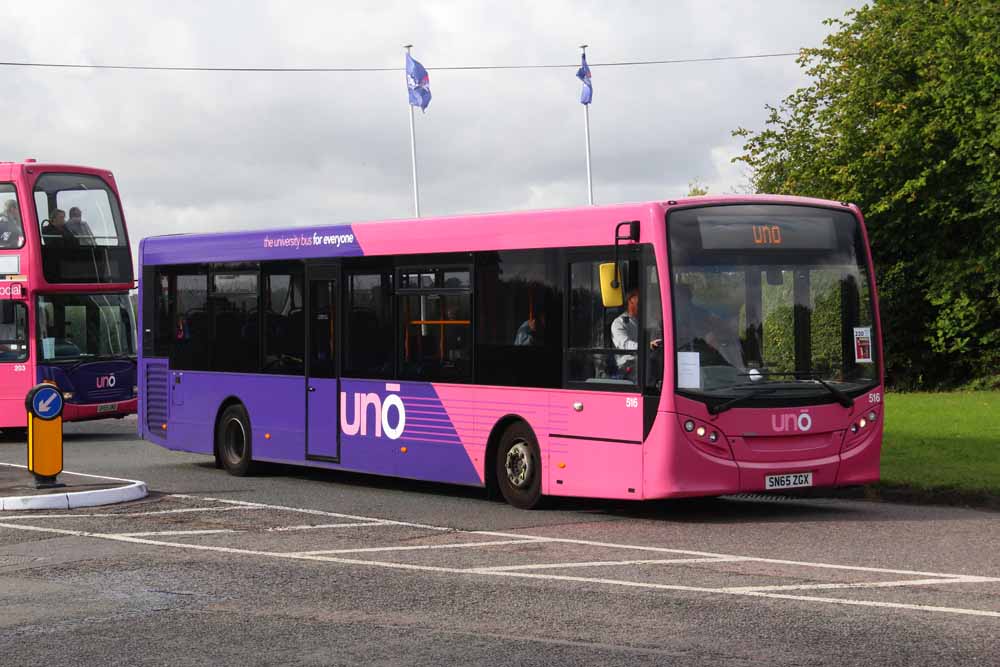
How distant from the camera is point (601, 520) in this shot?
1405 cm

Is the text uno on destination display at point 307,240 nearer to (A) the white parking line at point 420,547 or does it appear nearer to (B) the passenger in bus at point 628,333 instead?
(B) the passenger in bus at point 628,333

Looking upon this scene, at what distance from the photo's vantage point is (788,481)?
13820mm

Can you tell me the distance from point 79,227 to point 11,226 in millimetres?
1091

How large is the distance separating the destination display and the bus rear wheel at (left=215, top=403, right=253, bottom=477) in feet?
23.5

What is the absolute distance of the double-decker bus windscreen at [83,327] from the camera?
26.7 m

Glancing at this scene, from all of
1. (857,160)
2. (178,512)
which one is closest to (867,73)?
(857,160)

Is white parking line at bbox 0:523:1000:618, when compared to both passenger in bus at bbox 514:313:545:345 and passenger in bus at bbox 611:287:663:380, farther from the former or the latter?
passenger in bus at bbox 514:313:545:345

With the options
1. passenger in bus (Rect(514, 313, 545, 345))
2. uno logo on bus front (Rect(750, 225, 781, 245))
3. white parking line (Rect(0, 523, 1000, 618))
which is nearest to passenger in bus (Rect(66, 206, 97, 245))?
white parking line (Rect(0, 523, 1000, 618))

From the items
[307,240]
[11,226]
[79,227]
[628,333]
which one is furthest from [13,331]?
[628,333]

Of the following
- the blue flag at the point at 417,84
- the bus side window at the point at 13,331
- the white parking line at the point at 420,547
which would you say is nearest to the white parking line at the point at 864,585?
the white parking line at the point at 420,547

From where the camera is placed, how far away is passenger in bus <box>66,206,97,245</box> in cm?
2636

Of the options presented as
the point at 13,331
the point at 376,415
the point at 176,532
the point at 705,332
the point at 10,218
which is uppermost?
the point at 10,218

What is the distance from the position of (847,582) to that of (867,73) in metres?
38.1

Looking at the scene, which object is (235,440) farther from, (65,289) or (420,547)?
(65,289)
